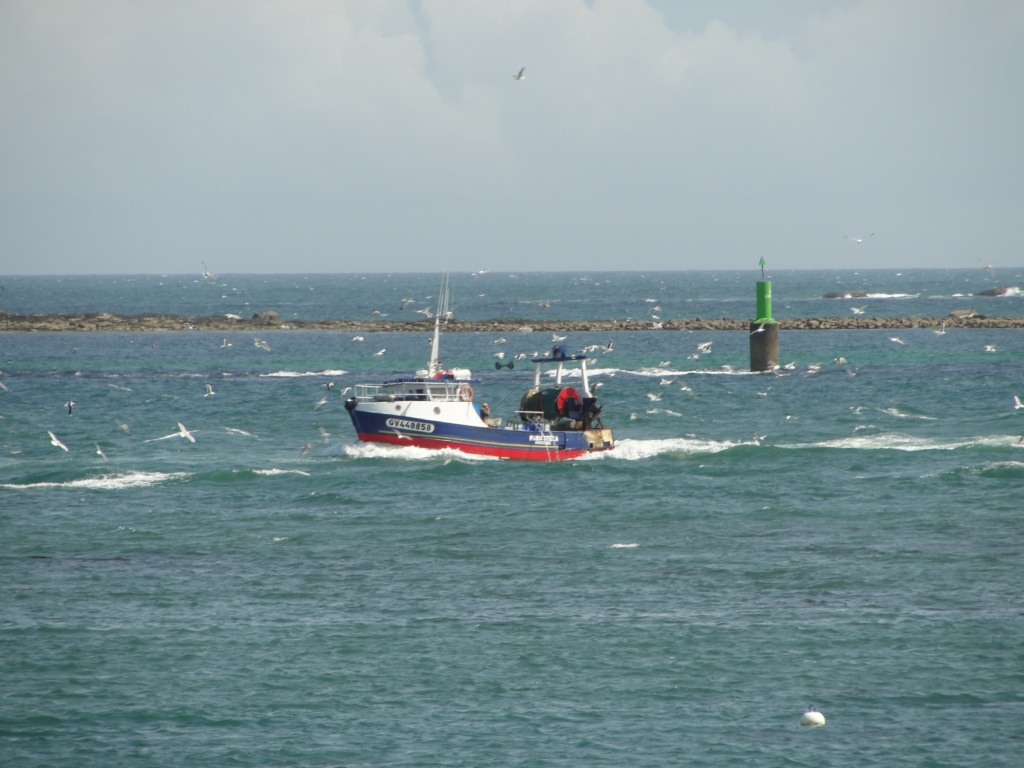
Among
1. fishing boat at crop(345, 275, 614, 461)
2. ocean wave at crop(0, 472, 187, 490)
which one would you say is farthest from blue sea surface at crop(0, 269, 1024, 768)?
fishing boat at crop(345, 275, 614, 461)

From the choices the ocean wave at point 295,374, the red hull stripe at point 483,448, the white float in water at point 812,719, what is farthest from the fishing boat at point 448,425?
the ocean wave at point 295,374

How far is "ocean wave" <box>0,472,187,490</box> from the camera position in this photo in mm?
43250

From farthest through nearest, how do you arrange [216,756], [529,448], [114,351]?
[114,351]
[529,448]
[216,756]

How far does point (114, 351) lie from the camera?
108 meters

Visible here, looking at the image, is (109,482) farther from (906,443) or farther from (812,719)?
(906,443)

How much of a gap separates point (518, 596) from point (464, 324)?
111427 millimetres

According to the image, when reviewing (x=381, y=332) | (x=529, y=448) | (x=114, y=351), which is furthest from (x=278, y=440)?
(x=381, y=332)

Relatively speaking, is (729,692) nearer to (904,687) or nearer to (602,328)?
(904,687)

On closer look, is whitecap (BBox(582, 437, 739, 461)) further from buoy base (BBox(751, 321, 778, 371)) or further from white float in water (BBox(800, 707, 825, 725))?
buoy base (BBox(751, 321, 778, 371))

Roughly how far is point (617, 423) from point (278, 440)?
15876 mm

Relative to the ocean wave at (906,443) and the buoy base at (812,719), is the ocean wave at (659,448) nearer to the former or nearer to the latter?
the ocean wave at (906,443)

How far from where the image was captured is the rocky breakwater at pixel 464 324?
127 metres

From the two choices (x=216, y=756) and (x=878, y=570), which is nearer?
(x=216, y=756)

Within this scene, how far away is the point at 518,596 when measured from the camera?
2827cm
